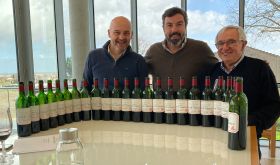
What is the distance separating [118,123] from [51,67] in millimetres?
2533

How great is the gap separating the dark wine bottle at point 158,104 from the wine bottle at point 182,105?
11 cm

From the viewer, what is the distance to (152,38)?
4.24 meters

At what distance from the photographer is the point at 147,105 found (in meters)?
1.87

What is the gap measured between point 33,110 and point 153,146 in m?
0.76

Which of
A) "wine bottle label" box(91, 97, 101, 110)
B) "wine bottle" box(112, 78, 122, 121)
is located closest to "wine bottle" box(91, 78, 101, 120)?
"wine bottle label" box(91, 97, 101, 110)

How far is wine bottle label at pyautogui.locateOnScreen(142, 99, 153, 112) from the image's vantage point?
1.86 m

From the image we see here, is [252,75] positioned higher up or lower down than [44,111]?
higher up

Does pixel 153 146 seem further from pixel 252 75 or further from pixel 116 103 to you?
pixel 252 75

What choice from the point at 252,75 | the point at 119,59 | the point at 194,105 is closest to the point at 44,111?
the point at 194,105

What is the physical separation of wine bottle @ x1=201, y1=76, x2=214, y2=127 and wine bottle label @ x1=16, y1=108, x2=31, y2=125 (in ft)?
3.42

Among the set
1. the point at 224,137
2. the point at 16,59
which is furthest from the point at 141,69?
the point at 16,59

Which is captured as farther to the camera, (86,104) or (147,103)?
(86,104)

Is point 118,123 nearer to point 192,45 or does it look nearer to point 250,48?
point 192,45

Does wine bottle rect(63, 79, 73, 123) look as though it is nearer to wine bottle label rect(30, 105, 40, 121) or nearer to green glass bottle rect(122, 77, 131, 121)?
wine bottle label rect(30, 105, 40, 121)
